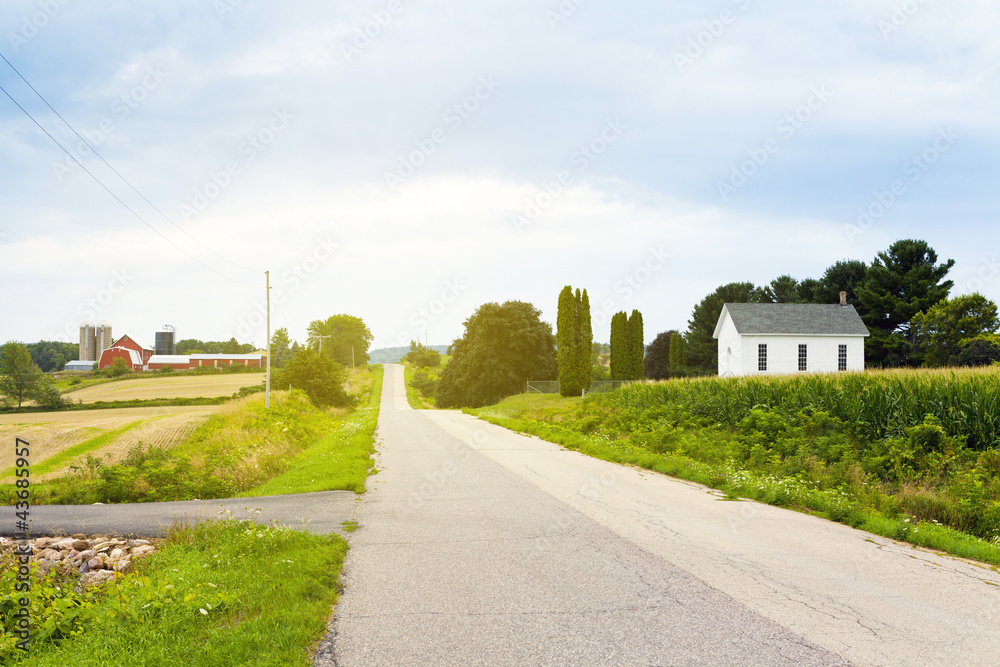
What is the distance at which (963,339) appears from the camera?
46.6 m

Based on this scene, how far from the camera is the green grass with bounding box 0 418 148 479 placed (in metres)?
24.2

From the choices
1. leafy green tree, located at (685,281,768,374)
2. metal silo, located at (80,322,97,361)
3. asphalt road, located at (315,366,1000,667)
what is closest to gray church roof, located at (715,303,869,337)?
leafy green tree, located at (685,281,768,374)

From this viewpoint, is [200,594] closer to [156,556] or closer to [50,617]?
[50,617]

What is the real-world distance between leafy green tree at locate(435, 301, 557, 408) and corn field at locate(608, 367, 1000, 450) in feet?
116

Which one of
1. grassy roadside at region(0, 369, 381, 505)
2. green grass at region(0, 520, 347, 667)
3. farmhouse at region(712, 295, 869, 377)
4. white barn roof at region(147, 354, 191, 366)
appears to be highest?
farmhouse at region(712, 295, 869, 377)

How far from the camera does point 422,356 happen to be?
122 m

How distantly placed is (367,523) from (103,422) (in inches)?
1341

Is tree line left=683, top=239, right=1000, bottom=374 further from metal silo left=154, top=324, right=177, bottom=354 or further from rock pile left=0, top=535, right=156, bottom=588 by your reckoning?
metal silo left=154, top=324, right=177, bottom=354

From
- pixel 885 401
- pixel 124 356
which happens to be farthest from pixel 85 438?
pixel 124 356

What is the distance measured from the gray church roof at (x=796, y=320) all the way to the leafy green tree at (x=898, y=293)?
39.8 ft

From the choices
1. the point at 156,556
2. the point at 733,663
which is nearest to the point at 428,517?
the point at 156,556

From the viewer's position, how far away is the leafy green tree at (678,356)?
6894 cm

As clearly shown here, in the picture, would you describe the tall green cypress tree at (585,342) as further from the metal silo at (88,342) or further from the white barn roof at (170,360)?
the metal silo at (88,342)

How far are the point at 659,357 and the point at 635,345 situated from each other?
26979mm
